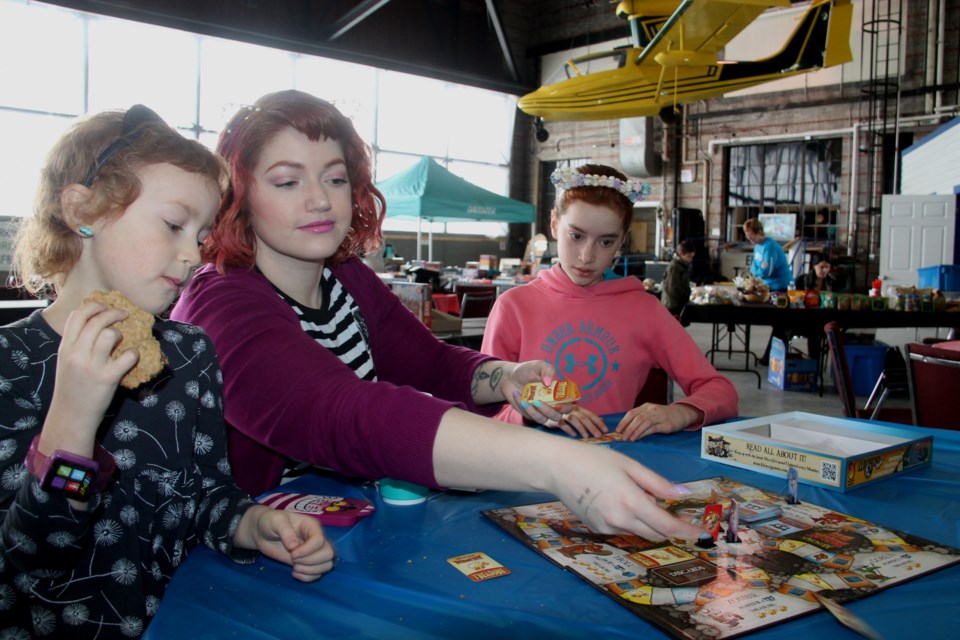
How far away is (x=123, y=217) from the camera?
1056 millimetres

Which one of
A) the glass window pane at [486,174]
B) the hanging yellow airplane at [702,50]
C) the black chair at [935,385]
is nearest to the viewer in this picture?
the black chair at [935,385]

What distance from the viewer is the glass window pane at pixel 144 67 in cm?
1148

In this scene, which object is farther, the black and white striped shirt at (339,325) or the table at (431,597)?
the black and white striped shirt at (339,325)

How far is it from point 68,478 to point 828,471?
1242 mm

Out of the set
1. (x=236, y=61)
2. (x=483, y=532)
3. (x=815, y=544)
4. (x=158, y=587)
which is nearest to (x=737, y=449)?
(x=815, y=544)

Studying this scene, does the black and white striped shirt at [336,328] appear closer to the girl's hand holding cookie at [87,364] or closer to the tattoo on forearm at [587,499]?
the girl's hand holding cookie at [87,364]

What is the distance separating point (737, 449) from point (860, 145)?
13.7 meters

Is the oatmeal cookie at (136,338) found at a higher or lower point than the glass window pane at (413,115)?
lower

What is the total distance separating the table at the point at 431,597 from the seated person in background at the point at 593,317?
1.22m

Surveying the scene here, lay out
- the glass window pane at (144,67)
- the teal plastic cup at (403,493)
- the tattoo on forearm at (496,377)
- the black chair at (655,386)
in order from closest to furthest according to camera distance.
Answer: the teal plastic cup at (403,493) → the tattoo on forearm at (496,377) → the black chair at (655,386) → the glass window pane at (144,67)

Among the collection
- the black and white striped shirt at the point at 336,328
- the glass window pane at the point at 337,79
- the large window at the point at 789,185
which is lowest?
the black and white striped shirt at the point at 336,328

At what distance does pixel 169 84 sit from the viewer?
12367 millimetres

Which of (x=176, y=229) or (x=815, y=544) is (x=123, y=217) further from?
(x=815, y=544)

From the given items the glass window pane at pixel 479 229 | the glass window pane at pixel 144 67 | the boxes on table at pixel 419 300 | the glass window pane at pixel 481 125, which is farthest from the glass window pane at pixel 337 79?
the boxes on table at pixel 419 300
